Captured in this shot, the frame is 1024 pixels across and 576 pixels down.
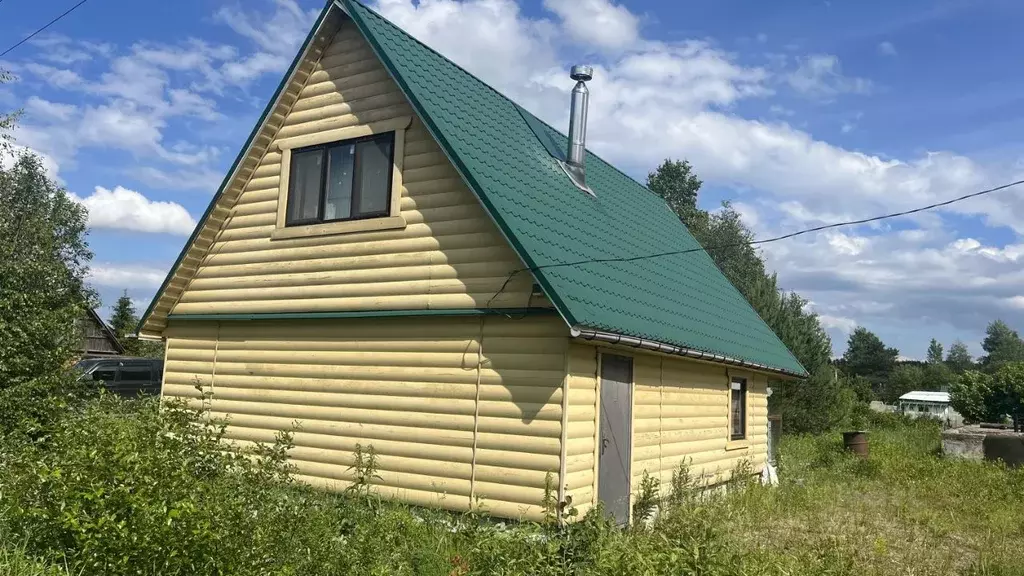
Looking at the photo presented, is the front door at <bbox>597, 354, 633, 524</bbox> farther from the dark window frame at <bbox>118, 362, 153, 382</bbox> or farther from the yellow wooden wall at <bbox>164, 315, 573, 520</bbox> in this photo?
the dark window frame at <bbox>118, 362, 153, 382</bbox>

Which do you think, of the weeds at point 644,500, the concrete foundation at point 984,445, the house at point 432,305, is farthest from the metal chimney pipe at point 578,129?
the concrete foundation at point 984,445

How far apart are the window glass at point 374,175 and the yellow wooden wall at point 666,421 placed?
3.66 metres

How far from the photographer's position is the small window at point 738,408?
14.3 meters

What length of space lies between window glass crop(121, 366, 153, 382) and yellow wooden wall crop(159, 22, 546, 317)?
8.51 m

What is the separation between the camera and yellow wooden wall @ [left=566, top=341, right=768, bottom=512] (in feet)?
28.2

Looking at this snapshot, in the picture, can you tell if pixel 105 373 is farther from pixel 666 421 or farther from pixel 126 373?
pixel 666 421

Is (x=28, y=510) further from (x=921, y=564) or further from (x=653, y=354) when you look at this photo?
(x=921, y=564)

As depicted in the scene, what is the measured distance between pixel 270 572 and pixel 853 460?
50.7 ft

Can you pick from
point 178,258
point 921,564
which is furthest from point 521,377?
point 178,258

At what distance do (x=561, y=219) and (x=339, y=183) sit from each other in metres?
3.31

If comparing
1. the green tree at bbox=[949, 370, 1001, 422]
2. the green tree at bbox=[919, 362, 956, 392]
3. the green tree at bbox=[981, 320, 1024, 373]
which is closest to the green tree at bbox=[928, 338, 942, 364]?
the green tree at bbox=[981, 320, 1024, 373]

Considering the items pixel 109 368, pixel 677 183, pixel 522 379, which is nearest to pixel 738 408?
pixel 522 379

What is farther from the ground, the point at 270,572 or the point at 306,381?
the point at 306,381

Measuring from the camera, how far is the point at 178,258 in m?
12.0
